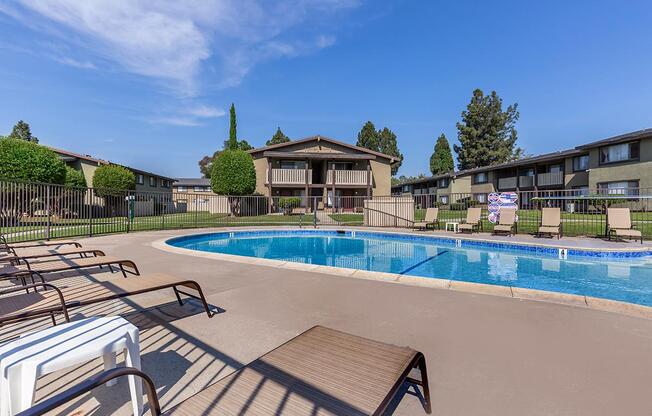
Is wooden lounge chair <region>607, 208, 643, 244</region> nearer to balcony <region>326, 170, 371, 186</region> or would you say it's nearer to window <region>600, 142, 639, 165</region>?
window <region>600, 142, 639, 165</region>

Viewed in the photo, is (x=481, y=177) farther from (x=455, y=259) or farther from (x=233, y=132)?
(x=455, y=259)

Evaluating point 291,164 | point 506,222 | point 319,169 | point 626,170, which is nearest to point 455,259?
point 506,222

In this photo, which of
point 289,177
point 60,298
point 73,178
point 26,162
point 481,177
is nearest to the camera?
point 60,298

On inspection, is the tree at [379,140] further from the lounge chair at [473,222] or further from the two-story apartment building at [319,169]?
the lounge chair at [473,222]

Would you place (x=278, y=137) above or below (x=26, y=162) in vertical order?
above

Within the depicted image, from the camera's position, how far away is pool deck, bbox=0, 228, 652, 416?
7.41 feet

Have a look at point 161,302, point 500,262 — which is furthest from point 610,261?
point 161,302

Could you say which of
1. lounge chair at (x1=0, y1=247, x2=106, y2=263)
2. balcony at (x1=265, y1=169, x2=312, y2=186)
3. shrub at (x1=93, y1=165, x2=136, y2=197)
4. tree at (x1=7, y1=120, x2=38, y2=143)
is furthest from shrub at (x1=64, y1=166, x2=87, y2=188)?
tree at (x1=7, y1=120, x2=38, y2=143)

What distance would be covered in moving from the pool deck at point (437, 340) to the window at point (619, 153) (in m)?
26.5

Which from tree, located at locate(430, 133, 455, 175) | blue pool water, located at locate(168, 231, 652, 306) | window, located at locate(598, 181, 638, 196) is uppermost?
tree, located at locate(430, 133, 455, 175)

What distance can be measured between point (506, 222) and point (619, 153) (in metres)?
17.7

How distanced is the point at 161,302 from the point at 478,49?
85.6ft

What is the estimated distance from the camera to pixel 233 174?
2489 cm

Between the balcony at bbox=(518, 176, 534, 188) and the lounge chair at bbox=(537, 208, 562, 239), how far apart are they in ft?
74.3
